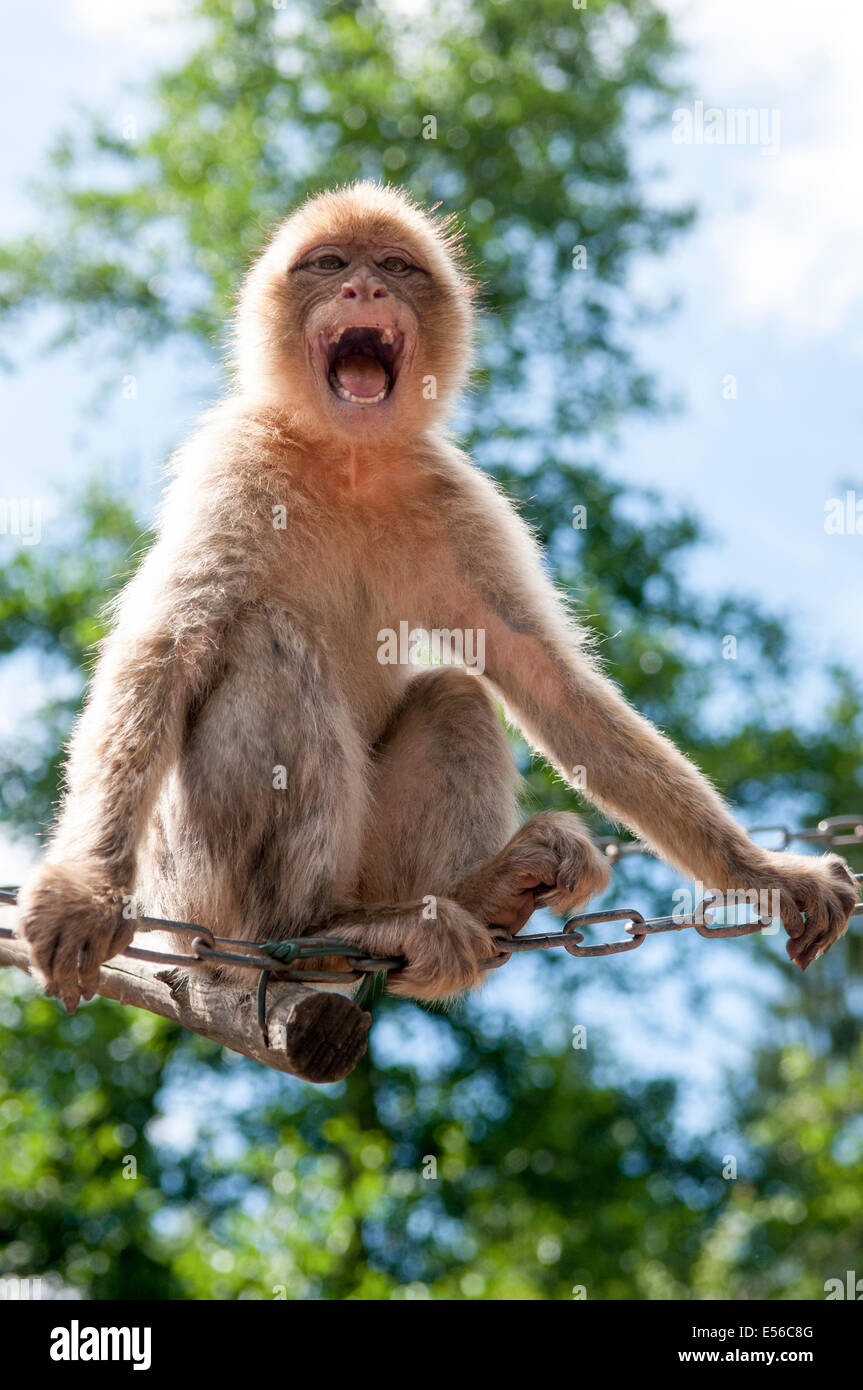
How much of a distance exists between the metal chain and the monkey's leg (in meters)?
0.08

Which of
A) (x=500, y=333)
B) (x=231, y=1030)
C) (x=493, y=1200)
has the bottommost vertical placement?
(x=493, y=1200)

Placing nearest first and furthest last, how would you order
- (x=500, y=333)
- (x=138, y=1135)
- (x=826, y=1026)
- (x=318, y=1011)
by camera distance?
(x=318, y=1011) < (x=138, y=1135) < (x=500, y=333) < (x=826, y=1026)

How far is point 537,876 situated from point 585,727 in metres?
0.74

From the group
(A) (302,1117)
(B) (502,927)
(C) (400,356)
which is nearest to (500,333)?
(A) (302,1117)

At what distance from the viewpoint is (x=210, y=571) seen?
168 inches

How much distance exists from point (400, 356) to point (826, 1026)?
21730 mm

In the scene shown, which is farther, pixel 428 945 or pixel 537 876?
pixel 537 876

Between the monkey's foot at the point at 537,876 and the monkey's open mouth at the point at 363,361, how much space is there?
158 centimetres

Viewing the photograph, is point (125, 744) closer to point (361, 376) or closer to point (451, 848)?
point (451, 848)

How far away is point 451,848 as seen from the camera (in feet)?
14.8

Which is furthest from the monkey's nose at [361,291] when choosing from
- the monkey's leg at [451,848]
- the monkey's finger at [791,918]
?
the monkey's finger at [791,918]

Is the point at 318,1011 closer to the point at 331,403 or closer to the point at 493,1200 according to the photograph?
the point at 331,403

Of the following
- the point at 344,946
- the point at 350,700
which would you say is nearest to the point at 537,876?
the point at 344,946

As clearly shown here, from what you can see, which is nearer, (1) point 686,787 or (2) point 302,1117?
(1) point 686,787
